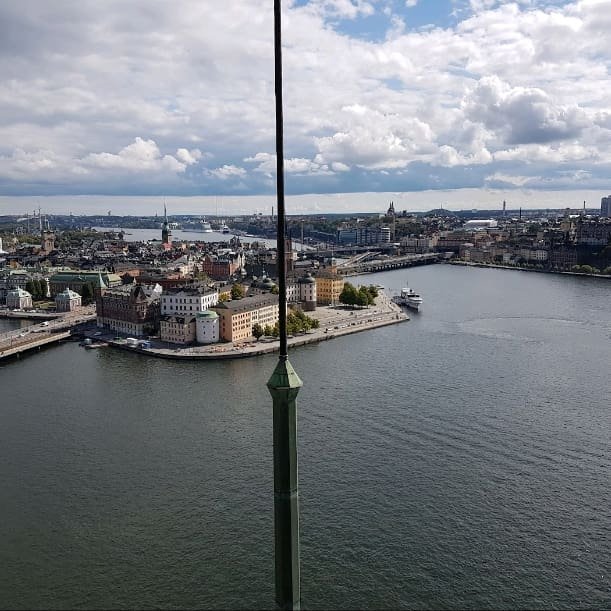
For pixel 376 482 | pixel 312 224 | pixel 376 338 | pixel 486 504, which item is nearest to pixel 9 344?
pixel 376 338

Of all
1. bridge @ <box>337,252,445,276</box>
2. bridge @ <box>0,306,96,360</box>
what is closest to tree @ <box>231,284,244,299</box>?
bridge @ <box>0,306,96,360</box>

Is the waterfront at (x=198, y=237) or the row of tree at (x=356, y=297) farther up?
the waterfront at (x=198, y=237)

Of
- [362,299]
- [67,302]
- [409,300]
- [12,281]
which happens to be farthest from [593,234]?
[12,281]

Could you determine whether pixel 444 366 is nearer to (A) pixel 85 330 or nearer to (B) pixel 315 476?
(B) pixel 315 476

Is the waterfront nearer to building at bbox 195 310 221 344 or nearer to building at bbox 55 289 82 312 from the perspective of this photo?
building at bbox 55 289 82 312

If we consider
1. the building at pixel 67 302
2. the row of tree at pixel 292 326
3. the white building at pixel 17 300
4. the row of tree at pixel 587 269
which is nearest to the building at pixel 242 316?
the row of tree at pixel 292 326

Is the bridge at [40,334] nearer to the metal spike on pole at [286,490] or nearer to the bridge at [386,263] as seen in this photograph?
the metal spike on pole at [286,490]
